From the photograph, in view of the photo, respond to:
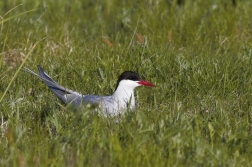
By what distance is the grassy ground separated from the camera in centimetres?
430

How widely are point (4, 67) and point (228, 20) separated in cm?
267

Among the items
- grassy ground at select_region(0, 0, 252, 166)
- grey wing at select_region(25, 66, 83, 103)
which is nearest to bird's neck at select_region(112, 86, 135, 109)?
grassy ground at select_region(0, 0, 252, 166)

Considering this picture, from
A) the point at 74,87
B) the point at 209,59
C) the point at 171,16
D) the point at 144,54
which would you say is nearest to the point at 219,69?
the point at 209,59

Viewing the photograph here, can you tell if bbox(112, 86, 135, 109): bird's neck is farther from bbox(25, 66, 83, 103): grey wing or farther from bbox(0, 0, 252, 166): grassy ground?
bbox(25, 66, 83, 103): grey wing

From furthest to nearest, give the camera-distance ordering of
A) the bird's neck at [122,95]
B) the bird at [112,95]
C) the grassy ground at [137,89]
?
the bird's neck at [122,95] < the bird at [112,95] < the grassy ground at [137,89]

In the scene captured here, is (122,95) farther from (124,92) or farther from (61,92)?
(61,92)

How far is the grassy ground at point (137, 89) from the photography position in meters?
4.30

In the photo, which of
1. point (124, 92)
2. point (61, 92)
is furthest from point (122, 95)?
point (61, 92)

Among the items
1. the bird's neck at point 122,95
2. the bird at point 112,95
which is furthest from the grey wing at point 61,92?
the bird's neck at point 122,95

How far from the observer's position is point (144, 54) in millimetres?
6586

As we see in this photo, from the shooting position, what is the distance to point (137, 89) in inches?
244

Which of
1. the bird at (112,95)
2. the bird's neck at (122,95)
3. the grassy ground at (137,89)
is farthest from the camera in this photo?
the bird's neck at (122,95)

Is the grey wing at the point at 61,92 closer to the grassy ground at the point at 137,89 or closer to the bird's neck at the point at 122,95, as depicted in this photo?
the grassy ground at the point at 137,89

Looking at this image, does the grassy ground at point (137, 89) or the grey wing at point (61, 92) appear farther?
the grey wing at point (61, 92)
